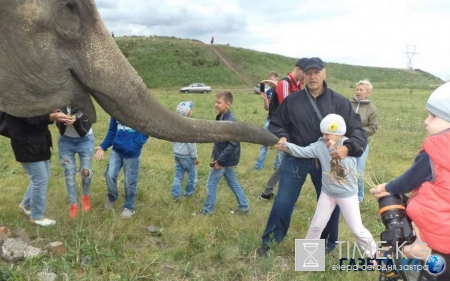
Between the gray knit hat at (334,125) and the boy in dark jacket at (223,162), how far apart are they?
1.71 metres

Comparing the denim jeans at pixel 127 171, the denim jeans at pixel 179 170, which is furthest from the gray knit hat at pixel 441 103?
the denim jeans at pixel 179 170

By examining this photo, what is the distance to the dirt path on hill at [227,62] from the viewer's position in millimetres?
50869

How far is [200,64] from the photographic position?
173 feet

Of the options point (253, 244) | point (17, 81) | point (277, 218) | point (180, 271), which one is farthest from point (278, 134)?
point (17, 81)

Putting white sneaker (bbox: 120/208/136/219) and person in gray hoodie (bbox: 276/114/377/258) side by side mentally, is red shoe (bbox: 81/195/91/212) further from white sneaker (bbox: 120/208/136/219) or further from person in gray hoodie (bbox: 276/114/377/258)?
person in gray hoodie (bbox: 276/114/377/258)

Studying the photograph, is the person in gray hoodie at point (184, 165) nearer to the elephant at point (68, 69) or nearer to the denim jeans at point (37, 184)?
the denim jeans at point (37, 184)

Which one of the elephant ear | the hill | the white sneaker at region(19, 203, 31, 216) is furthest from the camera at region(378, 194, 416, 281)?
the hill

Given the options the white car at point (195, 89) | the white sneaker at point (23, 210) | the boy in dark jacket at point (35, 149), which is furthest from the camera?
the white car at point (195, 89)

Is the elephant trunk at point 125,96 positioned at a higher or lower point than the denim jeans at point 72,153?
higher

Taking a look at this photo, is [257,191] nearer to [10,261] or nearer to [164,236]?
[164,236]

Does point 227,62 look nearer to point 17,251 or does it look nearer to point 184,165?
point 184,165

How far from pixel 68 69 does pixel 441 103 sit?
7.23ft

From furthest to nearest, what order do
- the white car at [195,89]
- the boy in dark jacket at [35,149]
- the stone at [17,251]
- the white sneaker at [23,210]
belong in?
the white car at [195,89] → the white sneaker at [23,210] → the boy in dark jacket at [35,149] → the stone at [17,251]

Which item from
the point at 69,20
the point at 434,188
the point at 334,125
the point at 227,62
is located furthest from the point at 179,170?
the point at 227,62
